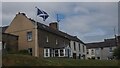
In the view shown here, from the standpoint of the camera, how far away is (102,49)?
3952 inches

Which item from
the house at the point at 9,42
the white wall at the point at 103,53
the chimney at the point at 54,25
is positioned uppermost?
the chimney at the point at 54,25

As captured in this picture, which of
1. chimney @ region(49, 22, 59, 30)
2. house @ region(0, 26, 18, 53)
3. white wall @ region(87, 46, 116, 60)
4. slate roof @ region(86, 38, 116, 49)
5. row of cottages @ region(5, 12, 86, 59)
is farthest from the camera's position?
slate roof @ region(86, 38, 116, 49)

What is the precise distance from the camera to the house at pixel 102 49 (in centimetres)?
9788

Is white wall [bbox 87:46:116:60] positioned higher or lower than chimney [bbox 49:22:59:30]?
lower

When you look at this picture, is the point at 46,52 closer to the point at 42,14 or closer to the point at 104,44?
the point at 42,14

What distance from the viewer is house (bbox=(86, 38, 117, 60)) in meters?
97.9

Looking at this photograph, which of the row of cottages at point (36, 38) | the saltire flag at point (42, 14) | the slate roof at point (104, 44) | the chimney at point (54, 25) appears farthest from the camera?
the slate roof at point (104, 44)

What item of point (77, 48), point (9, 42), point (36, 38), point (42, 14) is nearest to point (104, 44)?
point (77, 48)

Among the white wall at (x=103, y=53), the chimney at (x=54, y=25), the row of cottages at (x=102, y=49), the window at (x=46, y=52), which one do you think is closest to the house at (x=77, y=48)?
the chimney at (x=54, y=25)

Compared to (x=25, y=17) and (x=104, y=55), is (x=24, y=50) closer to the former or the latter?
(x=25, y=17)

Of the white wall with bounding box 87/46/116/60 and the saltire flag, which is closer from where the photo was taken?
the saltire flag

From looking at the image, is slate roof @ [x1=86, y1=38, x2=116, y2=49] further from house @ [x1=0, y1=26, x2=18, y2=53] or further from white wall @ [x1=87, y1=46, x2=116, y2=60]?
house @ [x1=0, y1=26, x2=18, y2=53]

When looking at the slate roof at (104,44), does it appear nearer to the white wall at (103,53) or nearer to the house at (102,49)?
the house at (102,49)

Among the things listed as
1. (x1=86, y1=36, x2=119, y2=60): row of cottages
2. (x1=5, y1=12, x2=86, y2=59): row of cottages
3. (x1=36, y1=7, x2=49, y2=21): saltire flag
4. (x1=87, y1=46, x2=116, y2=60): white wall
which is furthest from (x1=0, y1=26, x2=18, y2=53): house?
(x1=87, y1=46, x2=116, y2=60): white wall
